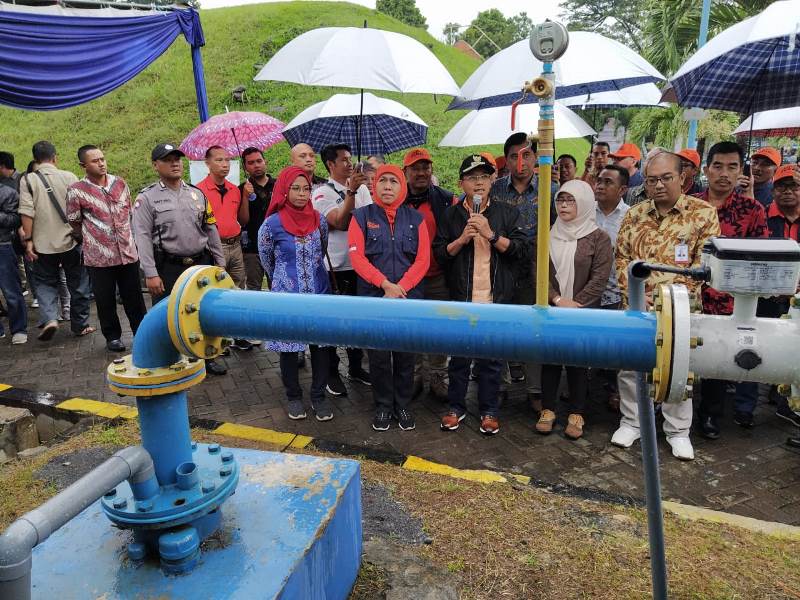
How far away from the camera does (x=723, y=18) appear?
13.9 meters

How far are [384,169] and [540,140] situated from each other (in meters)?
2.76

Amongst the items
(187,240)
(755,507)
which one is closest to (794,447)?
(755,507)

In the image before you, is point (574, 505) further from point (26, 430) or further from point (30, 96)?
point (30, 96)

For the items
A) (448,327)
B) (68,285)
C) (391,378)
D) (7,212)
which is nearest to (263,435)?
(391,378)

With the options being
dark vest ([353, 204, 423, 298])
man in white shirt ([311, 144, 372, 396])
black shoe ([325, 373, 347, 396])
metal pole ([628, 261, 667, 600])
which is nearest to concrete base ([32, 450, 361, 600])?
metal pole ([628, 261, 667, 600])

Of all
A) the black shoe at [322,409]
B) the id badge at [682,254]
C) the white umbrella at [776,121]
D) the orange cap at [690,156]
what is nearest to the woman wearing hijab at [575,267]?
the id badge at [682,254]

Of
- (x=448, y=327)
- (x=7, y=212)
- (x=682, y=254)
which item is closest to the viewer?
(x=448, y=327)

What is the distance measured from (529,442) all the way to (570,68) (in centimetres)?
303

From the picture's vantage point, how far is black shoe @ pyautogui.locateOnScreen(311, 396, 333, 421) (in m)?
4.30

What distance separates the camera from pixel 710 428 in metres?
4.04

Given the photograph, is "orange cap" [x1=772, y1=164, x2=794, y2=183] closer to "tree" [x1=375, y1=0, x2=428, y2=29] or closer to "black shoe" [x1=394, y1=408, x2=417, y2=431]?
"black shoe" [x1=394, y1=408, x2=417, y2=431]

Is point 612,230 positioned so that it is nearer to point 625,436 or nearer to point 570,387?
point 570,387

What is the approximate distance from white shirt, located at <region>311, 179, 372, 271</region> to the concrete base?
281cm

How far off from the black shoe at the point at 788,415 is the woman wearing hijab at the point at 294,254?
3.33 metres
